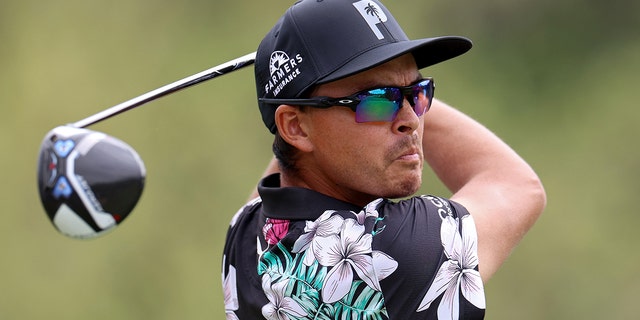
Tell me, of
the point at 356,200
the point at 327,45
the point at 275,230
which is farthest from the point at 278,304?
the point at 327,45

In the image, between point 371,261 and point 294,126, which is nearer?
point 371,261

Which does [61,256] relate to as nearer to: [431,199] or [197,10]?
[197,10]

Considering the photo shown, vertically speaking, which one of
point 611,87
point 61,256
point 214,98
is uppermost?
point 214,98

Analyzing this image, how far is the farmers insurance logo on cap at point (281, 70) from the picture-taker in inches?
117

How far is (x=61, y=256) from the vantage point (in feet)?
26.8

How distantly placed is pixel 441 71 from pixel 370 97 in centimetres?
582

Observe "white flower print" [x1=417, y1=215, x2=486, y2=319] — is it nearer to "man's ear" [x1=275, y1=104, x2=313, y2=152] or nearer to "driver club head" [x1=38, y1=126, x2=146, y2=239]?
"man's ear" [x1=275, y1=104, x2=313, y2=152]

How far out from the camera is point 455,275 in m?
2.87

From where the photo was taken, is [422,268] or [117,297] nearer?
[422,268]

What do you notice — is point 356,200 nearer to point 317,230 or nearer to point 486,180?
point 317,230

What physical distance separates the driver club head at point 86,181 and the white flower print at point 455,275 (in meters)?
0.87

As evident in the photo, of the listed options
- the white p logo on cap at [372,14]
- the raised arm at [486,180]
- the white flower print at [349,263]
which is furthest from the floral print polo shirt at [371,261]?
the white p logo on cap at [372,14]

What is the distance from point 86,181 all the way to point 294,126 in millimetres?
641

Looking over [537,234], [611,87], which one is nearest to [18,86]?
[537,234]
